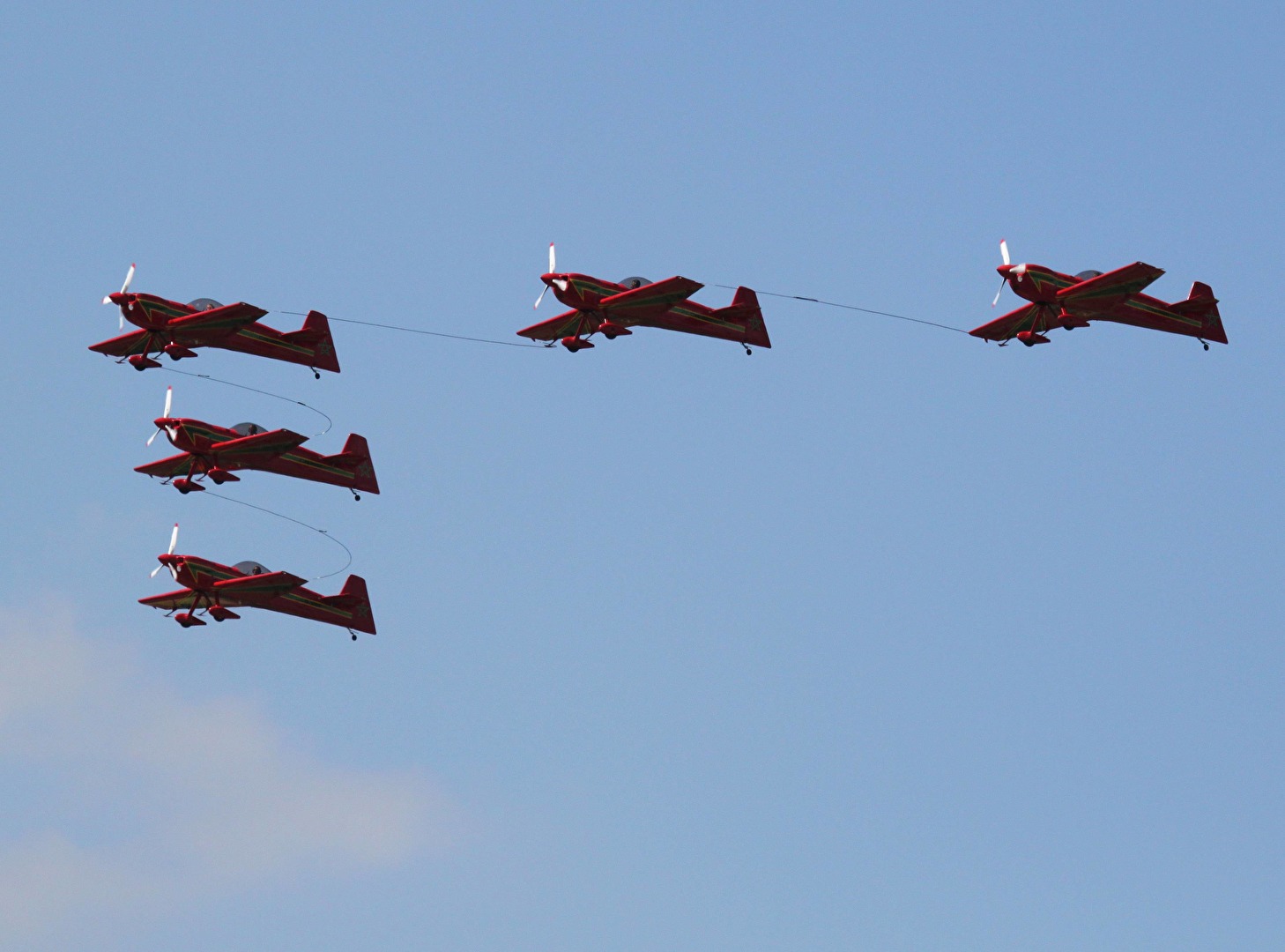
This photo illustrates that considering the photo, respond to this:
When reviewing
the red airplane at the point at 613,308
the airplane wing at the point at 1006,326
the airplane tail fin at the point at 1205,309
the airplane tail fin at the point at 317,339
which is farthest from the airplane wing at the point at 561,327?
the airplane tail fin at the point at 1205,309

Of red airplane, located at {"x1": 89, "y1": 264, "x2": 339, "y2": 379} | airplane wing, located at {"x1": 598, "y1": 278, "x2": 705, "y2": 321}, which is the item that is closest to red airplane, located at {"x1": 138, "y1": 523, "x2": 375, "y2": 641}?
red airplane, located at {"x1": 89, "y1": 264, "x2": 339, "y2": 379}

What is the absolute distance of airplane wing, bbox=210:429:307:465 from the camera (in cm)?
10075

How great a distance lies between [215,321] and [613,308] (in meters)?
16.4

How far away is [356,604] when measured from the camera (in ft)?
356

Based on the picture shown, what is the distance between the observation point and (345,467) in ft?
343

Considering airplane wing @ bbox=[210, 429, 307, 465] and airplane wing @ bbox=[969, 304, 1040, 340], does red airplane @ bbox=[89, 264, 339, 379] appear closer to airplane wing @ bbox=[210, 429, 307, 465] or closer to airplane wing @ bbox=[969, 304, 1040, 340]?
airplane wing @ bbox=[210, 429, 307, 465]

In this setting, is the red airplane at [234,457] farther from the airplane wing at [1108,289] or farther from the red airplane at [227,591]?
the airplane wing at [1108,289]

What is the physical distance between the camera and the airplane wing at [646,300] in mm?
97000

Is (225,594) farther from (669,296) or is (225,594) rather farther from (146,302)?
(669,296)

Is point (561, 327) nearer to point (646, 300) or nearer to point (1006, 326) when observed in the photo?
point (646, 300)

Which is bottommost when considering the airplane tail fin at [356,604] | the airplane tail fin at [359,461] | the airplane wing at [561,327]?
the airplane tail fin at [356,604]

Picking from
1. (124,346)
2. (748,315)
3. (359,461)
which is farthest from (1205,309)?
(124,346)

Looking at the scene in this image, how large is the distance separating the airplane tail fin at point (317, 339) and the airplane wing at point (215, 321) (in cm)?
304

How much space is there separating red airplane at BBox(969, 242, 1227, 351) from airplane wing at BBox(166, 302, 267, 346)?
2995 cm
